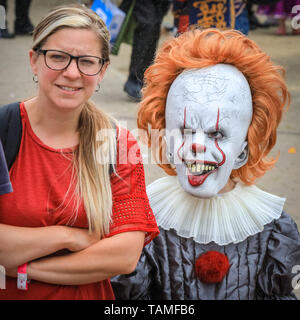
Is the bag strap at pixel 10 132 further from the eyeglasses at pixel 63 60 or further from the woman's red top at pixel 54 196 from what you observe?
the eyeglasses at pixel 63 60

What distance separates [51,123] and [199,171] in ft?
2.17

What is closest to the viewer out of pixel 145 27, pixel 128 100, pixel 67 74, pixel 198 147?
pixel 67 74

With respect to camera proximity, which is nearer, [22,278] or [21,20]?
[22,278]

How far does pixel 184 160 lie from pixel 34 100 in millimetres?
675

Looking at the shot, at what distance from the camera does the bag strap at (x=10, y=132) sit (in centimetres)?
168

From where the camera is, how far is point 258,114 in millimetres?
2207

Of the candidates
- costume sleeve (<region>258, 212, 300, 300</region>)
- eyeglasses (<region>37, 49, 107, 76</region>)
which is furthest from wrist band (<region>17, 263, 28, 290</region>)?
costume sleeve (<region>258, 212, 300, 300</region>)

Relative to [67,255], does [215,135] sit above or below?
above

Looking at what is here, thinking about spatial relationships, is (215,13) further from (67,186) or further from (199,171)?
(67,186)

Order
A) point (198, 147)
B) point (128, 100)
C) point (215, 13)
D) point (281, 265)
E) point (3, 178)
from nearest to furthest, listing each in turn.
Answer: point (3, 178) → point (198, 147) → point (281, 265) → point (215, 13) → point (128, 100)

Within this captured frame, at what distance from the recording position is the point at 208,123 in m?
2.10

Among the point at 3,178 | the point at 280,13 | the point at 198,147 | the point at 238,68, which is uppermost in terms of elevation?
the point at 238,68

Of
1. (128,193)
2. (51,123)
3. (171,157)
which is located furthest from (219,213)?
(51,123)
